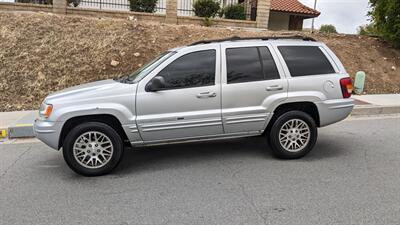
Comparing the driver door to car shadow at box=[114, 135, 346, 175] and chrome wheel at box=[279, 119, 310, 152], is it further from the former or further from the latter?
chrome wheel at box=[279, 119, 310, 152]

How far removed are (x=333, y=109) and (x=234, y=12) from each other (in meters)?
12.2

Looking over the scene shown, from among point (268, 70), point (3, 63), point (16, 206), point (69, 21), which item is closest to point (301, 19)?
point (69, 21)

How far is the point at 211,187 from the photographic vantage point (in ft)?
15.8

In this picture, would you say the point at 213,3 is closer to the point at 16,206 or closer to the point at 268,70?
the point at 268,70

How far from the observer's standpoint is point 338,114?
5.96 meters

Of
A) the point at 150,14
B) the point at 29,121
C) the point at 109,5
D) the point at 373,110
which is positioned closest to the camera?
the point at 29,121

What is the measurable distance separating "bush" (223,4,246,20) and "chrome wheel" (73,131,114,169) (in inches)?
516

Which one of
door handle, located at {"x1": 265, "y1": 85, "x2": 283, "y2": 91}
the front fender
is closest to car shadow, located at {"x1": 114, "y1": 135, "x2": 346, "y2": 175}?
the front fender

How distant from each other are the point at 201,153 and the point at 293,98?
168 cm

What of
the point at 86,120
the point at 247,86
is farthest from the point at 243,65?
the point at 86,120

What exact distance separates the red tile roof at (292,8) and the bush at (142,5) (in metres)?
12.3

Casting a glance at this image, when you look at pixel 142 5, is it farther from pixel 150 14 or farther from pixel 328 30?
pixel 328 30

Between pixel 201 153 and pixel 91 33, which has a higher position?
pixel 91 33

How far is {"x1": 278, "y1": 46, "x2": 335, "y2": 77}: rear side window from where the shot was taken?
5.86 metres
